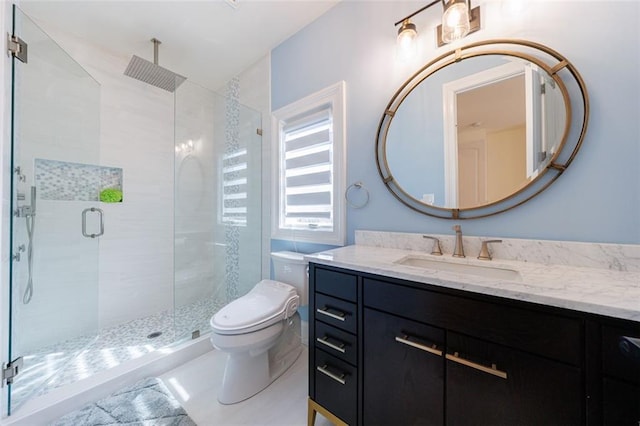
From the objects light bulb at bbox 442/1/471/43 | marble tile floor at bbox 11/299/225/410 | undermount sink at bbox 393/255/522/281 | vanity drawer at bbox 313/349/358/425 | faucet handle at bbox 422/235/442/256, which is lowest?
marble tile floor at bbox 11/299/225/410

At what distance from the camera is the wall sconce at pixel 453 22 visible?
111 centimetres

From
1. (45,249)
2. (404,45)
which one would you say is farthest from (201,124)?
(404,45)

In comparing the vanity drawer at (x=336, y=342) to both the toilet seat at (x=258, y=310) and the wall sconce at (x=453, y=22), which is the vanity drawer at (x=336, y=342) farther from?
the wall sconce at (x=453, y=22)

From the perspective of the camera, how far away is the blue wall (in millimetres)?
861

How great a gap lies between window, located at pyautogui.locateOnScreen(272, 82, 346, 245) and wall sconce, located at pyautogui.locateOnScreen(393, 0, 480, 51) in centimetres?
52

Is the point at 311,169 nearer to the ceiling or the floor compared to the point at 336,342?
nearer to the ceiling

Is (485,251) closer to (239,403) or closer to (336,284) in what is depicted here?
(336,284)

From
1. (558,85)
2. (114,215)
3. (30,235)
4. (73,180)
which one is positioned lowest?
(30,235)

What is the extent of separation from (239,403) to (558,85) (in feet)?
7.21

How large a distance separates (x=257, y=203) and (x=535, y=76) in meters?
2.05

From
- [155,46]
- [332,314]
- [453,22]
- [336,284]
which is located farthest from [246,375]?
[155,46]

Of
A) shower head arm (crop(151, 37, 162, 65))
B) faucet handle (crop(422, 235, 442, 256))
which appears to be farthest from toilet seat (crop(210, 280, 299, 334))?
shower head arm (crop(151, 37, 162, 65))

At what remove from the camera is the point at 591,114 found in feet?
3.01

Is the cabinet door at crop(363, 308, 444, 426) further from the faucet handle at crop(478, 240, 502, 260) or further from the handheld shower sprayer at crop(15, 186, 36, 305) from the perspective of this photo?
the handheld shower sprayer at crop(15, 186, 36, 305)
